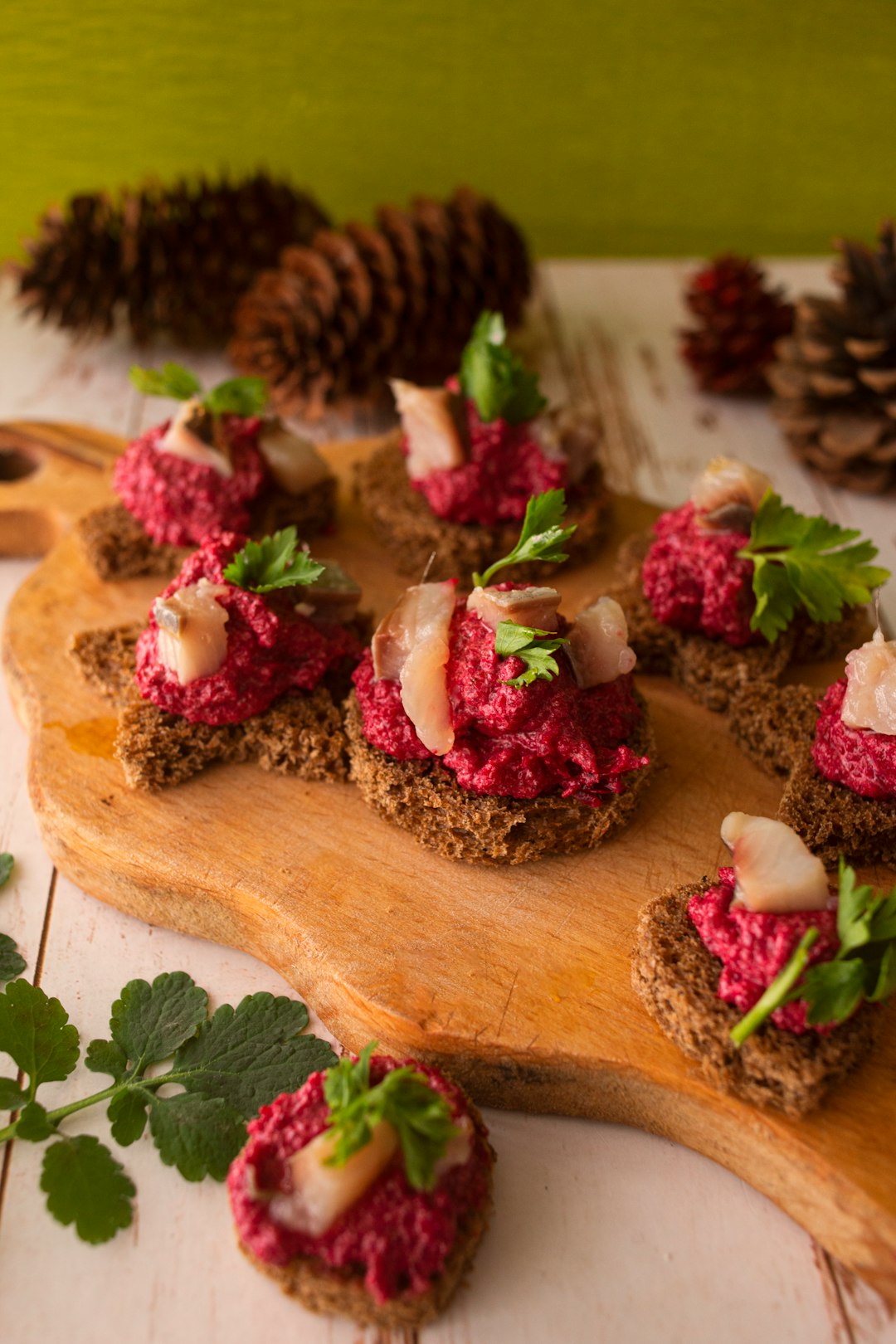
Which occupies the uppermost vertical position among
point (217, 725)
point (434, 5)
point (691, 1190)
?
point (434, 5)

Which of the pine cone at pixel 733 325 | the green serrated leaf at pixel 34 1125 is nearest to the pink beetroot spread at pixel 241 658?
the green serrated leaf at pixel 34 1125

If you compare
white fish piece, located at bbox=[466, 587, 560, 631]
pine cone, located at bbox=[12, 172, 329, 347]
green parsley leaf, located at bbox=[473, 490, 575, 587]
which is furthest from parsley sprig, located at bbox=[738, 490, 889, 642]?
pine cone, located at bbox=[12, 172, 329, 347]

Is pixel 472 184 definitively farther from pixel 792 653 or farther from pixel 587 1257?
pixel 587 1257

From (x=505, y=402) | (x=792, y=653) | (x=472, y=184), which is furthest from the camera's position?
(x=472, y=184)

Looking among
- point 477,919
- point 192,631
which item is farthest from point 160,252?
point 477,919

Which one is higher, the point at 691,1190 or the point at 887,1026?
the point at 887,1026

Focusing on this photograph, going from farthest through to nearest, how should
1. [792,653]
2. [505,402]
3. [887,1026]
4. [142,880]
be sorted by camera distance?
[505,402], [792,653], [142,880], [887,1026]

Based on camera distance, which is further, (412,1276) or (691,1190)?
(691,1190)

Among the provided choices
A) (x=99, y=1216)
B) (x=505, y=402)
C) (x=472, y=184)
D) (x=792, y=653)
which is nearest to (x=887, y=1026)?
(x=792, y=653)
